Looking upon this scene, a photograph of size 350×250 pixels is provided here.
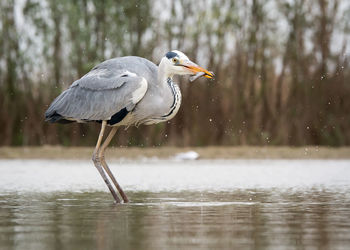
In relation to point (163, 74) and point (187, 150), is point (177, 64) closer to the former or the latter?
point (163, 74)

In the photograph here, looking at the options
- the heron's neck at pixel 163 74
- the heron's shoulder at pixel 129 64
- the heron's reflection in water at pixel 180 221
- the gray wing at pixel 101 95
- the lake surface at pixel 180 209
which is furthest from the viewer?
the heron's shoulder at pixel 129 64

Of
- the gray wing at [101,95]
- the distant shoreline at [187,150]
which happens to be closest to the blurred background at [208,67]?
the distant shoreline at [187,150]

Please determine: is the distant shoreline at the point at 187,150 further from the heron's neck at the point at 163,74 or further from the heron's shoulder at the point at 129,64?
the heron's neck at the point at 163,74

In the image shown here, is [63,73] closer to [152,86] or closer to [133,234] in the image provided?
[152,86]

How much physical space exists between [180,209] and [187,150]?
10406 mm

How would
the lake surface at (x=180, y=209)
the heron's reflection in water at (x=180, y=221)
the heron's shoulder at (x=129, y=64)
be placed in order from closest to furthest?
the heron's reflection in water at (x=180, y=221) < the lake surface at (x=180, y=209) < the heron's shoulder at (x=129, y=64)

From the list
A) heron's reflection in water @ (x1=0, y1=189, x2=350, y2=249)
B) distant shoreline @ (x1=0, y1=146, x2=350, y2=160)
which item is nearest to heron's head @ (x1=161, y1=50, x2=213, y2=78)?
heron's reflection in water @ (x1=0, y1=189, x2=350, y2=249)

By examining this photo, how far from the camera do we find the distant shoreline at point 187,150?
16844 millimetres

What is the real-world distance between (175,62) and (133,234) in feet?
11.9

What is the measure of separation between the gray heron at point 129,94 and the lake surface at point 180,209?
86 cm

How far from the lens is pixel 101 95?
28.9ft

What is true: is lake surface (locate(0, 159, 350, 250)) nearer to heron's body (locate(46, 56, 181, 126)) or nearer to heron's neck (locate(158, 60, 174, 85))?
heron's body (locate(46, 56, 181, 126))

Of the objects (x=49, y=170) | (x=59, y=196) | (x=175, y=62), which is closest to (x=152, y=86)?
(x=175, y=62)

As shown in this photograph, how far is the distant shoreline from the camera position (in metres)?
16.8
